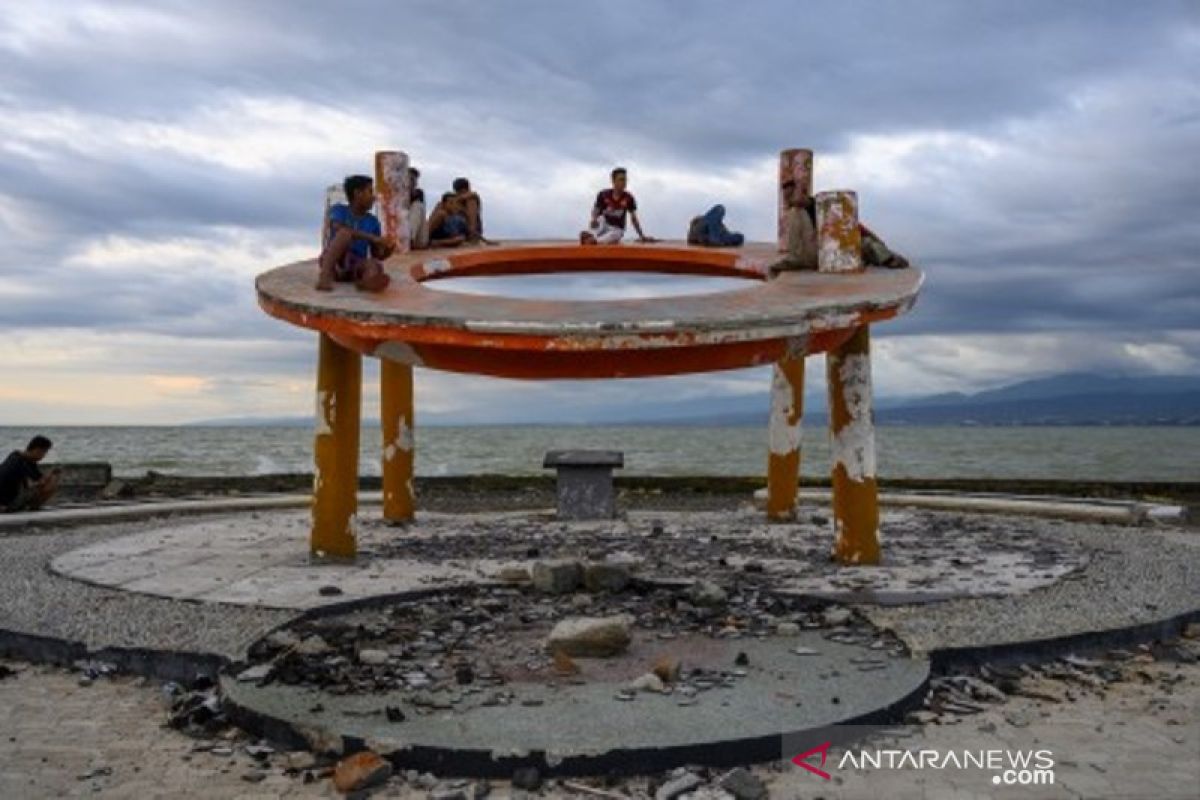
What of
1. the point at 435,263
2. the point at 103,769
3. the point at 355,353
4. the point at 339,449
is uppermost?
the point at 435,263

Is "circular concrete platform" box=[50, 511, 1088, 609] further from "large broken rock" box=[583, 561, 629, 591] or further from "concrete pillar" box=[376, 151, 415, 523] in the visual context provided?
"concrete pillar" box=[376, 151, 415, 523]

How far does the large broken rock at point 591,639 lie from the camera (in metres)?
7.80

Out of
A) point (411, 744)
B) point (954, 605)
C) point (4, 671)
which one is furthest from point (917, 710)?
point (4, 671)

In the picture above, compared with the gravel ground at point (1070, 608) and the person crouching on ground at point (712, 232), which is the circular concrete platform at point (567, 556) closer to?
the gravel ground at point (1070, 608)

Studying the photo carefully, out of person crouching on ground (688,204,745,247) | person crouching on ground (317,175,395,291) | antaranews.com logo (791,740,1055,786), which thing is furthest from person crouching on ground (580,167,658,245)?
antaranews.com logo (791,740,1055,786)

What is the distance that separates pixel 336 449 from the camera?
440 inches

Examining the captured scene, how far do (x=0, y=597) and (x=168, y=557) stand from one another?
2.02 meters

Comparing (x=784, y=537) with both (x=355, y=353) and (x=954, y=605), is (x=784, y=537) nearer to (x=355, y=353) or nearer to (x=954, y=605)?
(x=954, y=605)

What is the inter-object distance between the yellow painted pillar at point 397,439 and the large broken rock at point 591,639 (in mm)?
6885

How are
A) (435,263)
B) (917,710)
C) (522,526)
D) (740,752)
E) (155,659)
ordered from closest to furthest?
(740,752) → (917,710) → (155,659) → (435,263) → (522,526)

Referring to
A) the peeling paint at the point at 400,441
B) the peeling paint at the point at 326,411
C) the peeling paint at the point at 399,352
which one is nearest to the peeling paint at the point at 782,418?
the peeling paint at the point at 400,441

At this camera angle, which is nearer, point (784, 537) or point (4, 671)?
point (4, 671)

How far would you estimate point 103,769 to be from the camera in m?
6.07

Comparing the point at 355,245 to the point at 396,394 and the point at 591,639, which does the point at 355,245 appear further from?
the point at 591,639
